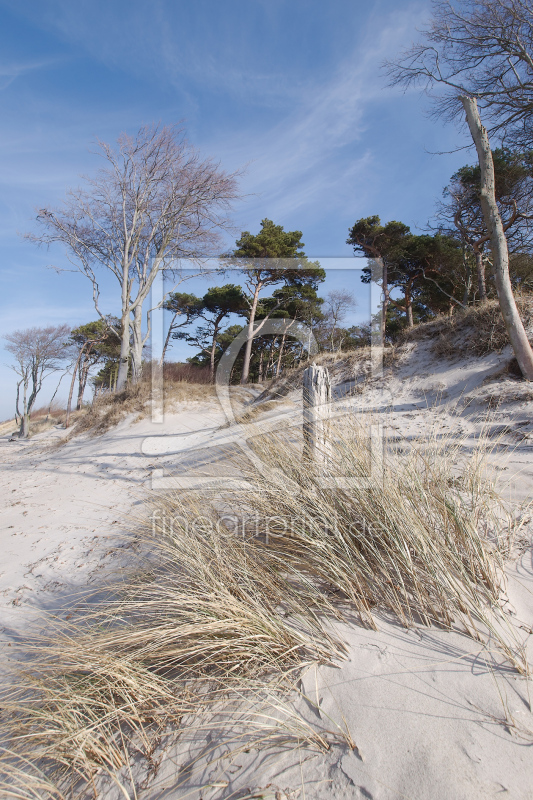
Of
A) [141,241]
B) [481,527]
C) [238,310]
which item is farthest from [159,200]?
[481,527]

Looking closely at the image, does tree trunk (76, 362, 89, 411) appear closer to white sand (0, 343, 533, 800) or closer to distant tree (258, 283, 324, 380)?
distant tree (258, 283, 324, 380)

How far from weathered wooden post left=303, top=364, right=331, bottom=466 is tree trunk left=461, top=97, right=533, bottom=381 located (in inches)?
198

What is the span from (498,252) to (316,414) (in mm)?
6055

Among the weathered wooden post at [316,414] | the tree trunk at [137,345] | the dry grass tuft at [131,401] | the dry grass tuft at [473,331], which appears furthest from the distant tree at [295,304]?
the weathered wooden post at [316,414]

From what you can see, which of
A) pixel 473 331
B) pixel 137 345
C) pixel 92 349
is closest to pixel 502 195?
pixel 473 331

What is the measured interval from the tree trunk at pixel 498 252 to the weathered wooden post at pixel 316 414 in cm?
502

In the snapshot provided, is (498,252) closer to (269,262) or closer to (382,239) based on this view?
(382,239)

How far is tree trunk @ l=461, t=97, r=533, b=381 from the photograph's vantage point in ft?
22.4

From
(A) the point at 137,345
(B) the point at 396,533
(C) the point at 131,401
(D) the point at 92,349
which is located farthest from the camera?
(D) the point at 92,349

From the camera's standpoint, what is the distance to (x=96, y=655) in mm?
1900

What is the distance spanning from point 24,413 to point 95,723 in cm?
1999

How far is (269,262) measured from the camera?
65.7ft

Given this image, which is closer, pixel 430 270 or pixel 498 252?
pixel 498 252

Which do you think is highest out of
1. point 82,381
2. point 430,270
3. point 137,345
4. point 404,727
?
point 430,270
